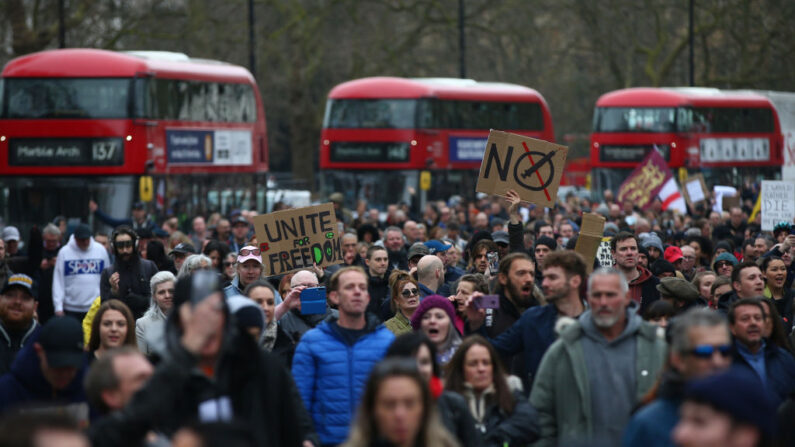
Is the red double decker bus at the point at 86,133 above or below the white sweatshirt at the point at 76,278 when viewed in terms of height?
above

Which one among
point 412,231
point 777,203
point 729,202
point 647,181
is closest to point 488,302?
point 412,231

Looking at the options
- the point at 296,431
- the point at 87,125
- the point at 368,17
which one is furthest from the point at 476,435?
the point at 368,17

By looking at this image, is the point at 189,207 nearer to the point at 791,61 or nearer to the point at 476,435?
the point at 476,435

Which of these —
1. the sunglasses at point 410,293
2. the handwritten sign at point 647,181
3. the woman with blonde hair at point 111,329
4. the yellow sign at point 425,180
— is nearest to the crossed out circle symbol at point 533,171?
the sunglasses at point 410,293

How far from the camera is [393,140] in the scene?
88.8 ft

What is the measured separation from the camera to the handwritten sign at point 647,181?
21797 mm

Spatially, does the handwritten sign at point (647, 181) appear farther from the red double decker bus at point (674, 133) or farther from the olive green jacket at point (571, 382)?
the olive green jacket at point (571, 382)

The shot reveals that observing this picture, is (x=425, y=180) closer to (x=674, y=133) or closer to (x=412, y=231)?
(x=674, y=133)

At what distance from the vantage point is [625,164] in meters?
30.9

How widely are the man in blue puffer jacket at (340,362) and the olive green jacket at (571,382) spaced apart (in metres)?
0.89

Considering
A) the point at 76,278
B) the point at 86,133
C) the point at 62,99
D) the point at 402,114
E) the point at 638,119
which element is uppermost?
the point at 62,99

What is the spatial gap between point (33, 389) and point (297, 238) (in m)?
5.58

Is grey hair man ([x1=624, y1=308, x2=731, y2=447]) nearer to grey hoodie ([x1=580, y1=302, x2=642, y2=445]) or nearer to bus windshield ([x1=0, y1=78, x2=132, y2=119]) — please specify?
grey hoodie ([x1=580, y1=302, x2=642, y2=445])

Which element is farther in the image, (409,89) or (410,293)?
(409,89)
